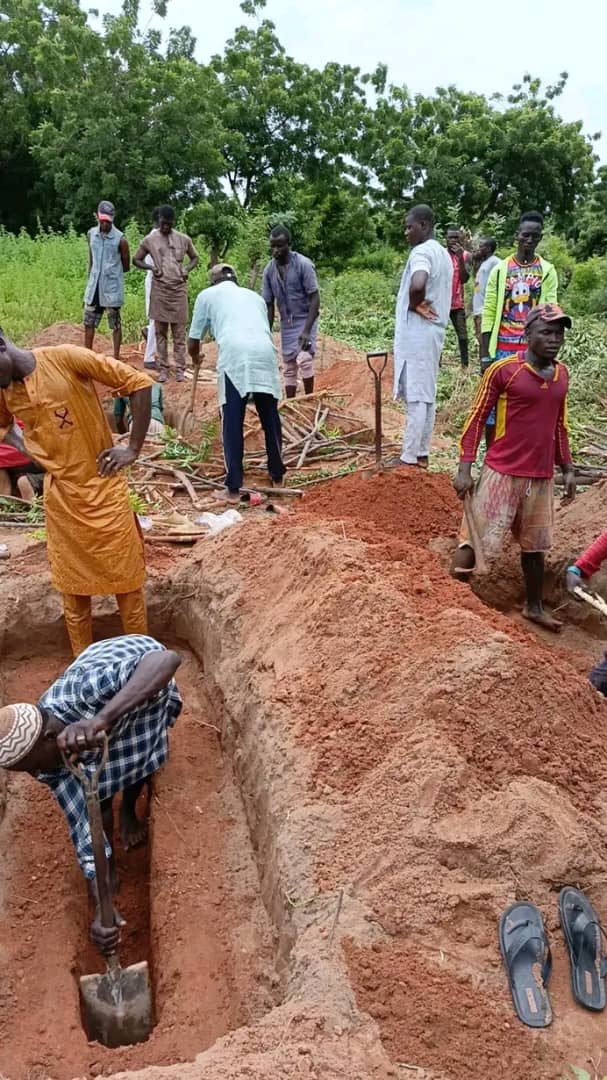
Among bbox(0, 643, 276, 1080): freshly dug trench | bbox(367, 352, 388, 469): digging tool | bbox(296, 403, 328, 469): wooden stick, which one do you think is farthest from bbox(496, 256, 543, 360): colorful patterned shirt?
bbox(0, 643, 276, 1080): freshly dug trench

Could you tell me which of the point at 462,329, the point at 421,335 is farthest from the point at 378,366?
the point at 462,329

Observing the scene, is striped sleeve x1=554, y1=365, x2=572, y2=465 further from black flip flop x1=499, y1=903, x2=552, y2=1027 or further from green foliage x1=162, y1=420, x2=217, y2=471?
green foliage x1=162, y1=420, x2=217, y2=471

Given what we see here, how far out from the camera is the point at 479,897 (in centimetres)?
262

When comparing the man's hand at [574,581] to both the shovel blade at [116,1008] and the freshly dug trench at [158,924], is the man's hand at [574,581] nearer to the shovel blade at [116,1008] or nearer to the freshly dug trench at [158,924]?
the freshly dug trench at [158,924]

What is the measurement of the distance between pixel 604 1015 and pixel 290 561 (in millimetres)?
2667

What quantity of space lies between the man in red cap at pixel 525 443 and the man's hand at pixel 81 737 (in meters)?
2.53

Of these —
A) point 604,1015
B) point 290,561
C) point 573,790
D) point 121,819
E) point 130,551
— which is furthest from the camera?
point 290,561

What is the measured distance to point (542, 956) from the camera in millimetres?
2473

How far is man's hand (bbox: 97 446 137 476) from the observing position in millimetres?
3904

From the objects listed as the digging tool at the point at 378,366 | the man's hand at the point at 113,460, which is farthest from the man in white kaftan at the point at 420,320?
the man's hand at the point at 113,460

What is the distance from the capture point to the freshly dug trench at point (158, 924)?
2777 mm

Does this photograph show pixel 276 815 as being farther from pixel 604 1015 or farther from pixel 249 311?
pixel 249 311

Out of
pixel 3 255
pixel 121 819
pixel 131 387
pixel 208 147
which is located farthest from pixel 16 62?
pixel 121 819

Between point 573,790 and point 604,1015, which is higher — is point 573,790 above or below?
above
